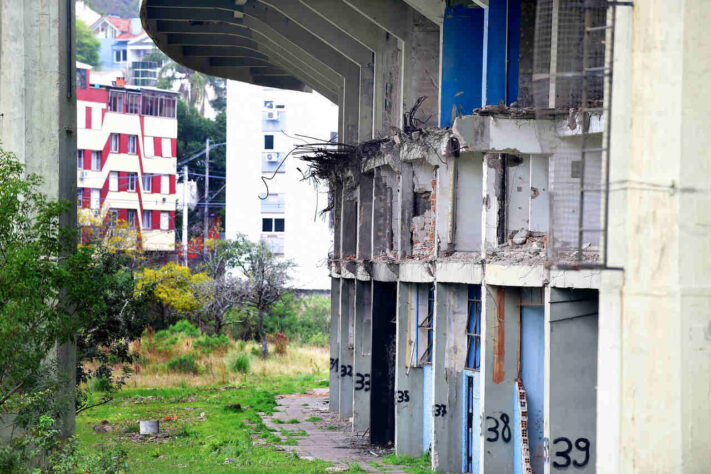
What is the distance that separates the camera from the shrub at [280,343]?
4747cm

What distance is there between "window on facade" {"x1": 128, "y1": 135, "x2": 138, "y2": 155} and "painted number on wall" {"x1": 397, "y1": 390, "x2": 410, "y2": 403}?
44.3 metres

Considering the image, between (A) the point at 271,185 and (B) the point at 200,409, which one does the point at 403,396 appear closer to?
(B) the point at 200,409

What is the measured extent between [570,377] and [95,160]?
51.2 meters

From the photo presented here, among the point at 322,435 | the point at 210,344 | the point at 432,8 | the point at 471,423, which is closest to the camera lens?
the point at 471,423

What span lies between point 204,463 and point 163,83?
62.8m

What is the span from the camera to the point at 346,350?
32.4 metres

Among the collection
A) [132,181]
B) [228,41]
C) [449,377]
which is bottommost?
[449,377]

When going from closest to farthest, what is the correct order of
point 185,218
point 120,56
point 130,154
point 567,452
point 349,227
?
point 567,452, point 349,227, point 130,154, point 185,218, point 120,56

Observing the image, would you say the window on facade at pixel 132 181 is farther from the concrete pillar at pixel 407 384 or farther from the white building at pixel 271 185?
the concrete pillar at pixel 407 384

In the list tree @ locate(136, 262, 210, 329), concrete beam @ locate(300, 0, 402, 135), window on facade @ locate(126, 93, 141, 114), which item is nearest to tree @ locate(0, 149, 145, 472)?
concrete beam @ locate(300, 0, 402, 135)

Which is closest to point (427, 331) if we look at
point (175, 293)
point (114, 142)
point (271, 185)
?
point (175, 293)

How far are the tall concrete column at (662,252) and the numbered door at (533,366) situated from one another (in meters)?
6.68

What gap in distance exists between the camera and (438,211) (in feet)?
72.0

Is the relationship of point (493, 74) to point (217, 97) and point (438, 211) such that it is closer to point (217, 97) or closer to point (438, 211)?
point (438, 211)
